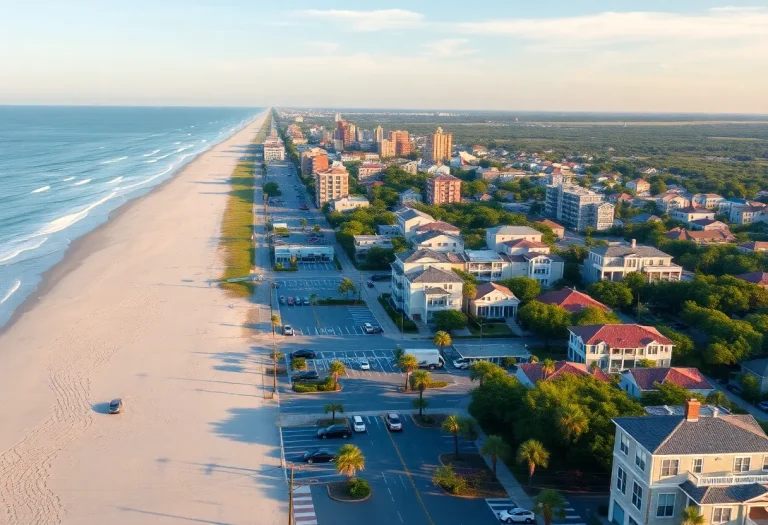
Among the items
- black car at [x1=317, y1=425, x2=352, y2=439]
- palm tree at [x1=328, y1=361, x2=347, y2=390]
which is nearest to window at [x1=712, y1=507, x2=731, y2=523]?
black car at [x1=317, y1=425, x2=352, y2=439]

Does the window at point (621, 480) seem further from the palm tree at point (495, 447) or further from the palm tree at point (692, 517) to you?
the palm tree at point (495, 447)

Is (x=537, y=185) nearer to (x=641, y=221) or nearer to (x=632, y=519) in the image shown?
(x=641, y=221)

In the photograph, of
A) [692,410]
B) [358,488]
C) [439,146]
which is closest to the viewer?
[692,410]

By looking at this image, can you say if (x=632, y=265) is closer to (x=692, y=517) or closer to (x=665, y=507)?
(x=665, y=507)

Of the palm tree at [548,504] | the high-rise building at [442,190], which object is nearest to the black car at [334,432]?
the palm tree at [548,504]

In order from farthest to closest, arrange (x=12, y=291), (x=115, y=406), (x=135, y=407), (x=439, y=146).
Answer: (x=439, y=146), (x=12, y=291), (x=135, y=407), (x=115, y=406)

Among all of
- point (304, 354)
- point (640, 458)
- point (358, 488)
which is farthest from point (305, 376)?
point (640, 458)
